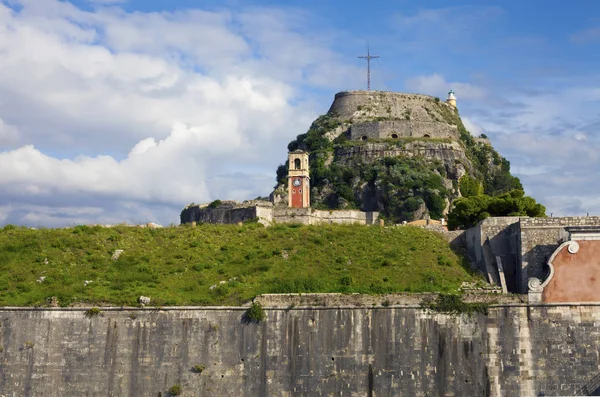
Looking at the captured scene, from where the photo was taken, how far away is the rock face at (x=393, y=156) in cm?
8000

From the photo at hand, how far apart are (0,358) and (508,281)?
812 inches

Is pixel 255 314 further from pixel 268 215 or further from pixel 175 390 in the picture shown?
pixel 268 215

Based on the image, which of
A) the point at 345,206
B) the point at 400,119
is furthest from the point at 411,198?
the point at 400,119

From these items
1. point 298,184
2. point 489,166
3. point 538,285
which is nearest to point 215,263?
point 538,285

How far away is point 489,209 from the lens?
58.0 metres

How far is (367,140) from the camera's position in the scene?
87750mm

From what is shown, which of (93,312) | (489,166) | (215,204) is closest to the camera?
(93,312)

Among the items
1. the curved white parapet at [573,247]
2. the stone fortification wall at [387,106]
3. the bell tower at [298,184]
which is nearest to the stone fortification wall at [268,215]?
the bell tower at [298,184]

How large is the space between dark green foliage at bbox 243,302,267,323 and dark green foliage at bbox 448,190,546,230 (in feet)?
70.2

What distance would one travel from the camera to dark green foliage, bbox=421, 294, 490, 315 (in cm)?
3812

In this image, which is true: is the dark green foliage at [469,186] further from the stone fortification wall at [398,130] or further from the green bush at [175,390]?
the green bush at [175,390]

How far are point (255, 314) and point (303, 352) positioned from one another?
7.63ft

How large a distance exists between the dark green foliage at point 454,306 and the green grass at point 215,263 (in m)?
1.08

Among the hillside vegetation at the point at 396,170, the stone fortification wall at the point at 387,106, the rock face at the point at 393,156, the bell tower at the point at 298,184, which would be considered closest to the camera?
Result: the bell tower at the point at 298,184
